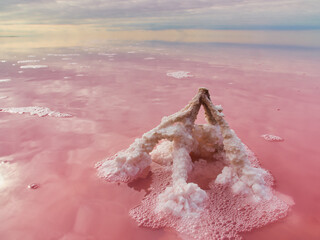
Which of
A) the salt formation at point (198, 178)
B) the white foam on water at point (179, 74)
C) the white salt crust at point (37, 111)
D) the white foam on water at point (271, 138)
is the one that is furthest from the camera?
the white foam on water at point (179, 74)

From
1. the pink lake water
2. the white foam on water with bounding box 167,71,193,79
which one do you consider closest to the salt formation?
the pink lake water

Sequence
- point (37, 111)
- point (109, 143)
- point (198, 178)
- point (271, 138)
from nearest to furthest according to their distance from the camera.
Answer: point (198, 178)
point (109, 143)
point (271, 138)
point (37, 111)

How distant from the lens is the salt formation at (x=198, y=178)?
2.22 metres

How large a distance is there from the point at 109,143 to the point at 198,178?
1586 mm

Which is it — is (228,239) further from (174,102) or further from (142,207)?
(174,102)

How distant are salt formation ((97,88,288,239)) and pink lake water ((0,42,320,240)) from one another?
12cm

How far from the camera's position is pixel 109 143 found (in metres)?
3.79

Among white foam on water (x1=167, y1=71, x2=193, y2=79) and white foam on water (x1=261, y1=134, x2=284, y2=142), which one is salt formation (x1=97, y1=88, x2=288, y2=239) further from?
white foam on water (x1=167, y1=71, x2=193, y2=79)

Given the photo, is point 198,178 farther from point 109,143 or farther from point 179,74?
point 179,74

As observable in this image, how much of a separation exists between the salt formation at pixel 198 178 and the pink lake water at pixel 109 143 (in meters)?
0.12

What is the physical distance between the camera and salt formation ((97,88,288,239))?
7.30 feet

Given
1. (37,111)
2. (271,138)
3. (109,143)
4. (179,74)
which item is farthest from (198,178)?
(179,74)

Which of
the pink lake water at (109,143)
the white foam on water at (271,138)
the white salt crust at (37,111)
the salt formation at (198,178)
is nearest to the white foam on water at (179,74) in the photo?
the pink lake water at (109,143)

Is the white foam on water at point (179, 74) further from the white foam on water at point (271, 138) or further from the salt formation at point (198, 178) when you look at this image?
the salt formation at point (198, 178)
